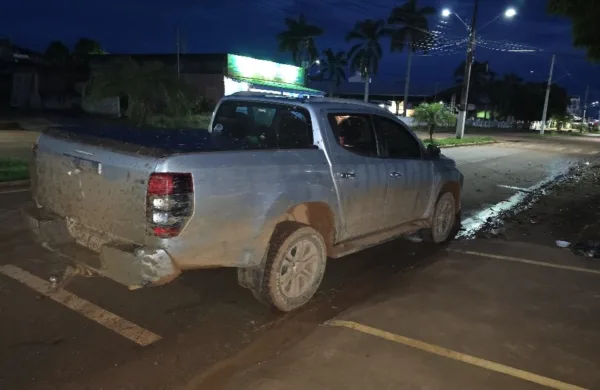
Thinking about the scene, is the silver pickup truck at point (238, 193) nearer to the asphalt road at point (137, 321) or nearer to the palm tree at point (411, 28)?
the asphalt road at point (137, 321)

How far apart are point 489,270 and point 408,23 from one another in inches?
1771

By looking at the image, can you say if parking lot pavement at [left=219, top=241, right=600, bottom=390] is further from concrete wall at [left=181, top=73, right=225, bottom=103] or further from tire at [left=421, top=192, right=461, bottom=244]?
concrete wall at [left=181, top=73, right=225, bottom=103]

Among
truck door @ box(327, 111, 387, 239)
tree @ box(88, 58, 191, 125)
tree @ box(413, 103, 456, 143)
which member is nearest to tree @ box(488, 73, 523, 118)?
tree @ box(413, 103, 456, 143)

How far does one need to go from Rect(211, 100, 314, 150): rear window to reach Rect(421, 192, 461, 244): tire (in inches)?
102

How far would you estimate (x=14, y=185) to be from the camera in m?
9.84

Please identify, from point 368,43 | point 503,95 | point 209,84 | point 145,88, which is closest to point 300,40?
point 368,43

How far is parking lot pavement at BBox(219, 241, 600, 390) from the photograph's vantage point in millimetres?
3533

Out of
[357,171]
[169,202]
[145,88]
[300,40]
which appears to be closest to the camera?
[169,202]

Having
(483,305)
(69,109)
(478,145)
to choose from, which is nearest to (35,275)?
(483,305)

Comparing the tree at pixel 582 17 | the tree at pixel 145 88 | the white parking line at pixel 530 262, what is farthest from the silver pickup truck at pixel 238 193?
the tree at pixel 145 88

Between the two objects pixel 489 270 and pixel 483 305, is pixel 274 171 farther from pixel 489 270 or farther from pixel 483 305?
pixel 489 270

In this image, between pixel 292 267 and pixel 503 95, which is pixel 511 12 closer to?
pixel 292 267

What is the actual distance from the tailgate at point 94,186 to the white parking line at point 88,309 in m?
0.75

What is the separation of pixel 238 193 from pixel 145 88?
59.0 ft
